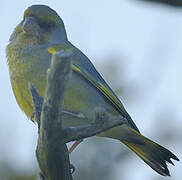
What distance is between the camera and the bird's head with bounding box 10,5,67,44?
5410 millimetres

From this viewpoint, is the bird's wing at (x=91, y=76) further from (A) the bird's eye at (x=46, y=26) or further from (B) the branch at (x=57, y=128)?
(B) the branch at (x=57, y=128)

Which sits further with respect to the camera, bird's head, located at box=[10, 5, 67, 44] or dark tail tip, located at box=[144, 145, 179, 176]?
bird's head, located at box=[10, 5, 67, 44]

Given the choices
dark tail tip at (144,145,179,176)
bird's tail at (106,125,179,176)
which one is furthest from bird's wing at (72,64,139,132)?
dark tail tip at (144,145,179,176)

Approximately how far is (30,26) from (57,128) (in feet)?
7.39

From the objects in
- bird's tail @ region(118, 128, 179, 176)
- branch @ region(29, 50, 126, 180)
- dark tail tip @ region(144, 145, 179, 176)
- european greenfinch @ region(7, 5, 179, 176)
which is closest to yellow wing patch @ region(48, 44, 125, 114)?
european greenfinch @ region(7, 5, 179, 176)

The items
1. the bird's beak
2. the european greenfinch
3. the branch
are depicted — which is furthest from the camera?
the bird's beak

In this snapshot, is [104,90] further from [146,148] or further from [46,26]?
[46,26]

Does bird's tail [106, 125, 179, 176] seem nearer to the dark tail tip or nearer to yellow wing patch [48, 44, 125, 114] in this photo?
the dark tail tip

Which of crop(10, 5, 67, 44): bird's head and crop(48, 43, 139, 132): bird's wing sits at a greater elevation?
crop(10, 5, 67, 44): bird's head

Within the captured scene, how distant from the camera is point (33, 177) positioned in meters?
5.41

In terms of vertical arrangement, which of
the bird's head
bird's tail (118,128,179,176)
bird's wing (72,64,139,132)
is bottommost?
bird's tail (118,128,179,176)

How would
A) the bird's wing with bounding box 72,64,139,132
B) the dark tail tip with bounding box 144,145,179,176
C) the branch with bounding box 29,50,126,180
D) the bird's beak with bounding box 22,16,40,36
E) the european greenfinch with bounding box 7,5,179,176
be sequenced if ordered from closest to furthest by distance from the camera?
the branch with bounding box 29,50,126,180, the dark tail tip with bounding box 144,145,179,176, the european greenfinch with bounding box 7,5,179,176, the bird's wing with bounding box 72,64,139,132, the bird's beak with bounding box 22,16,40,36

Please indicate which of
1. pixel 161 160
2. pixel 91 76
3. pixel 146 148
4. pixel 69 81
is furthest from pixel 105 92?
pixel 161 160

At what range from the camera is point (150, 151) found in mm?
4746
